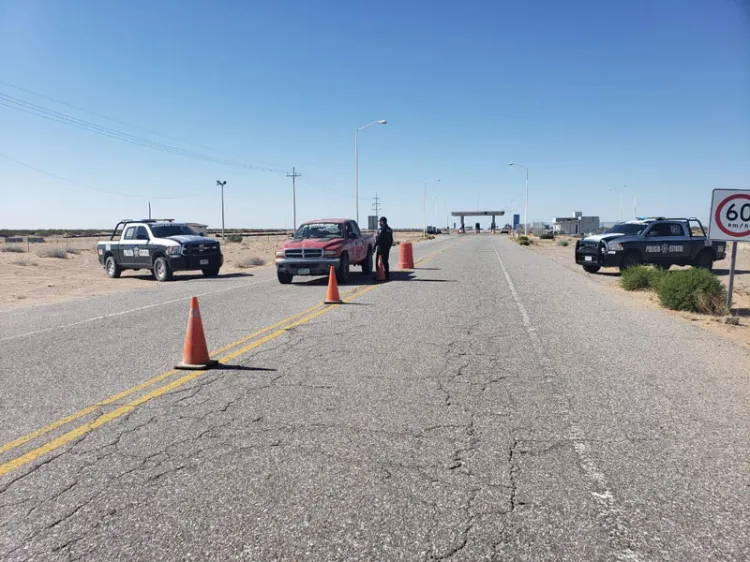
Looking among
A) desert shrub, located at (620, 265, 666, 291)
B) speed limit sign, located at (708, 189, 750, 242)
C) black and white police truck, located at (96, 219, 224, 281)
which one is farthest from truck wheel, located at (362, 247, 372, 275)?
speed limit sign, located at (708, 189, 750, 242)

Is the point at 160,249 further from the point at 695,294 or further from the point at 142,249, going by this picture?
the point at 695,294

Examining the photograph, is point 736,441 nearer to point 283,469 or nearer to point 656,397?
point 656,397

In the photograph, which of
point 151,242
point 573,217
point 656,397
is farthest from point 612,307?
point 573,217

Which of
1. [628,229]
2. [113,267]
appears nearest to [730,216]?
[628,229]

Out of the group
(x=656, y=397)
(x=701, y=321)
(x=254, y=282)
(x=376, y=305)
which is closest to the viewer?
(x=656, y=397)

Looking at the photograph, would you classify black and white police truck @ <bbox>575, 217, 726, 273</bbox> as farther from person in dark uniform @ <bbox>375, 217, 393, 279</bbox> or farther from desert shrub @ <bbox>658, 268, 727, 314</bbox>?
person in dark uniform @ <bbox>375, 217, 393, 279</bbox>

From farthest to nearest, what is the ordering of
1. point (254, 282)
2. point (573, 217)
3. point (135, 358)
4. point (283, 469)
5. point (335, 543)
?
point (573, 217), point (254, 282), point (135, 358), point (283, 469), point (335, 543)

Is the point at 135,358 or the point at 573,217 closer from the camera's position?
the point at 135,358

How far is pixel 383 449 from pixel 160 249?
17118 mm

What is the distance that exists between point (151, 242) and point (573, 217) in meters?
95.3

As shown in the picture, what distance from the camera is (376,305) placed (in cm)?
1184

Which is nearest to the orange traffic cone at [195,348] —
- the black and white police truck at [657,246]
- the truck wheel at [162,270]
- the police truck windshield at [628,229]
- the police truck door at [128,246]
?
the truck wheel at [162,270]

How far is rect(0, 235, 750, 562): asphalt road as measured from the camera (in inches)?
119

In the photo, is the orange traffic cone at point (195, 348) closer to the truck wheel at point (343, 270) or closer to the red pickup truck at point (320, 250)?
the red pickup truck at point (320, 250)
